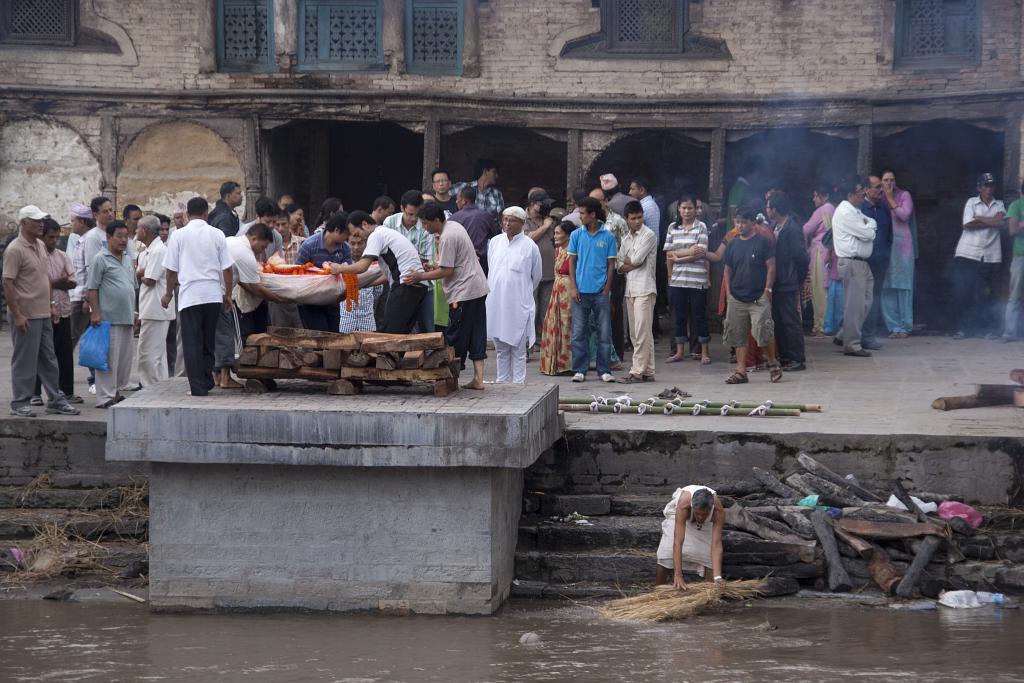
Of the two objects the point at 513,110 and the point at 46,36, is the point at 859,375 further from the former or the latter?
the point at 46,36

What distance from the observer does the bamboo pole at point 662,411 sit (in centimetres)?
1128

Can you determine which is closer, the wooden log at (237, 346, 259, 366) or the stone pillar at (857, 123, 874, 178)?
the wooden log at (237, 346, 259, 366)

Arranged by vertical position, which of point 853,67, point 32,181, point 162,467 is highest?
point 853,67

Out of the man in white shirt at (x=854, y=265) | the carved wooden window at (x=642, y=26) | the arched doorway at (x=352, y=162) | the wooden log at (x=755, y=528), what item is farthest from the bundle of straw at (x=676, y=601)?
the arched doorway at (x=352, y=162)

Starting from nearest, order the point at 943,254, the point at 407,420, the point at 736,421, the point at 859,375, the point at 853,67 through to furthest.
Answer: the point at 407,420 → the point at 736,421 → the point at 859,375 → the point at 853,67 → the point at 943,254

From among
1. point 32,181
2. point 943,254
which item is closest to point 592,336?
point 943,254

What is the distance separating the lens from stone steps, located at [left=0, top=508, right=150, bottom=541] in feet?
35.2

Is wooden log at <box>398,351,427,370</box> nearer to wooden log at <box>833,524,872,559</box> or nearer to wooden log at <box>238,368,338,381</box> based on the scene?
wooden log at <box>238,368,338,381</box>

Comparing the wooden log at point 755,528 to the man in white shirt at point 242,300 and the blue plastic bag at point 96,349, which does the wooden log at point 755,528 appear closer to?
the man in white shirt at point 242,300

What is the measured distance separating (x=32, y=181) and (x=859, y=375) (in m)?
10.5

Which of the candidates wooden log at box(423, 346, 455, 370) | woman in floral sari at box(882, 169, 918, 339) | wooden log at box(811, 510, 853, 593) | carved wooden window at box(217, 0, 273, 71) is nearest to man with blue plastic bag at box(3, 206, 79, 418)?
wooden log at box(423, 346, 455, 370)

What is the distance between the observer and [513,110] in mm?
17719

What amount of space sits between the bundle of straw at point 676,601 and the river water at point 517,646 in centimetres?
8

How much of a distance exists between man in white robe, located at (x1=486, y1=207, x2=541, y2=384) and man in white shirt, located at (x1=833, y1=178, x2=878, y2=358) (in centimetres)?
399
